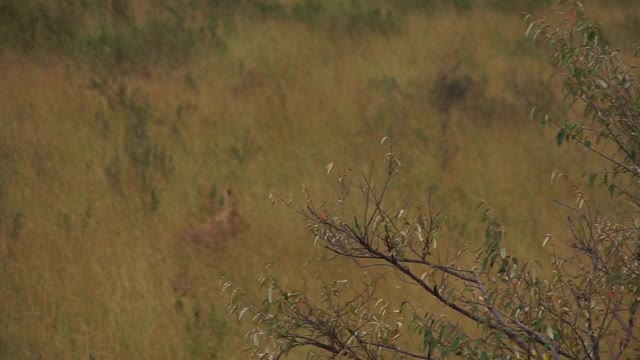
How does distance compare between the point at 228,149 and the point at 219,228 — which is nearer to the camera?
the point at 219,228

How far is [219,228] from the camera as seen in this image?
8352 mm

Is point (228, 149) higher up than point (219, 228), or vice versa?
point (228, 149)

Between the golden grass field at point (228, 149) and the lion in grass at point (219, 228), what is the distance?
12cm

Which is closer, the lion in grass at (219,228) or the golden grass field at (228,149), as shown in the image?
the golden grass field at (228,149)

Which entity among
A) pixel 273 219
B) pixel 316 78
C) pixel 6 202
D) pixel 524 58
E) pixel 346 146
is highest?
pixel 524 58

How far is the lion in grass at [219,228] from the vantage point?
821 centimetres

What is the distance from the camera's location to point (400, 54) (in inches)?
479

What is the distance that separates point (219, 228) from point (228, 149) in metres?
1.63

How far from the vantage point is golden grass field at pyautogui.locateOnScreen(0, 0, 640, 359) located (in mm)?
7234

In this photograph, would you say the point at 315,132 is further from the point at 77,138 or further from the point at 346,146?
the point at 77,138

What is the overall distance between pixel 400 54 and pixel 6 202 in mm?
6294

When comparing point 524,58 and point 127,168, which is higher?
point 524,58

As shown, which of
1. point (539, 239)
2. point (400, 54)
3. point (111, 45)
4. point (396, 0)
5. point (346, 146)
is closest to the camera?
point (539, 239)

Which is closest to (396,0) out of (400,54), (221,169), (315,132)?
(400,54)
